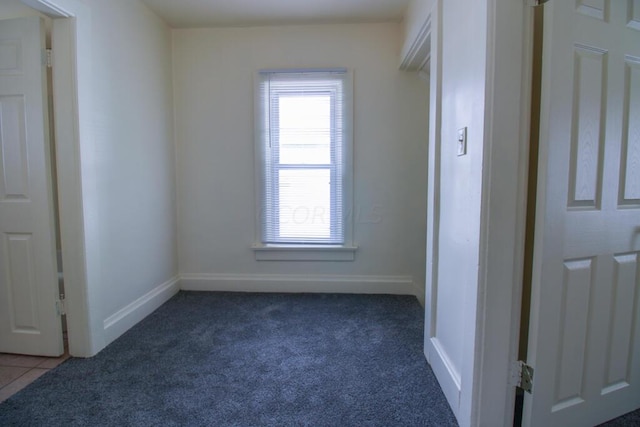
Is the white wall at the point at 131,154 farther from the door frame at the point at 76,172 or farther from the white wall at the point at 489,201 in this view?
the white wall at the point at 489,201

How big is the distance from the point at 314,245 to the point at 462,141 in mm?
1894

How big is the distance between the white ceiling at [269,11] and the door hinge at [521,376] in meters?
2.69

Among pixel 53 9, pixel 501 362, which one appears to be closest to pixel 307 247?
pixel 501 362

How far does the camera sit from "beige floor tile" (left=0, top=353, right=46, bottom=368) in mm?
1854

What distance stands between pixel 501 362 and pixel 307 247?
1.99 m

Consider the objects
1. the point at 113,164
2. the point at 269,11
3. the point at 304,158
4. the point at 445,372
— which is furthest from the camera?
the point at 304,158

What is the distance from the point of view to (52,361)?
1.89m

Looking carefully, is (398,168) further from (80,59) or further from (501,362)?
(80,59)

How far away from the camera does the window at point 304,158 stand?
9.55ft

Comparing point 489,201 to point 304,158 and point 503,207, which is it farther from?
point 304,158

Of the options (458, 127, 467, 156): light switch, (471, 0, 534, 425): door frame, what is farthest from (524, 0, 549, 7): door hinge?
(458, 127, 467, 156): light switch

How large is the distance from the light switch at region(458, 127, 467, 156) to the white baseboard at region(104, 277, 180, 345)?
8.07 feet

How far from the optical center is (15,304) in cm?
193

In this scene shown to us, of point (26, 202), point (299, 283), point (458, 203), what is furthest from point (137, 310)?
point (458, 203)
